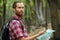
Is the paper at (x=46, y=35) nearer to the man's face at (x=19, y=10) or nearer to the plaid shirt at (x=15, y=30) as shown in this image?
the plaid shirt at (x=15, y=30)

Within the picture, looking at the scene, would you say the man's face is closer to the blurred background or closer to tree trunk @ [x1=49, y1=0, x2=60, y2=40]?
tree trunk @ [x1=49, y1=0, x2=60, y2=40]

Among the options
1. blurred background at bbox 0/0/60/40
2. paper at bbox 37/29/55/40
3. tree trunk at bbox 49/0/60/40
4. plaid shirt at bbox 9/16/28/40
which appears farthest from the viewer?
blurred background at bbox 0/0/60/40

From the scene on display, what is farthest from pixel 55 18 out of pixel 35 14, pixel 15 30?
pixel 15 30

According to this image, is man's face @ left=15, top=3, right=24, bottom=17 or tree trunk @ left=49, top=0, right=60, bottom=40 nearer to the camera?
man's face @ left=15, top=3, right=24, bottom=17

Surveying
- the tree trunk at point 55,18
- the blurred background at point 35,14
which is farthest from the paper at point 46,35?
the blurred background at point 35,14

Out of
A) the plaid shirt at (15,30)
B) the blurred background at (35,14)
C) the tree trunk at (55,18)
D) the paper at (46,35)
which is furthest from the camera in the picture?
the blurred background at (35,14)

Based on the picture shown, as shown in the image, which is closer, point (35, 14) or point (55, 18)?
point (55, 18)

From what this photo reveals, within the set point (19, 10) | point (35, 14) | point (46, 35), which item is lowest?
point (35, 14)

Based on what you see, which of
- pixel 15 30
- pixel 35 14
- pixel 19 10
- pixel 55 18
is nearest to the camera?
pixel 15 30

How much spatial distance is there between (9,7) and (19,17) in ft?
26.3

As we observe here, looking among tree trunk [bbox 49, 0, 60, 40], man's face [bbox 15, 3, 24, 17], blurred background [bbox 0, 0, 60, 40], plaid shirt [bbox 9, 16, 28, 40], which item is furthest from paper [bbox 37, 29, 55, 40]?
blurred background [bbox 0, 0, 60, 40]

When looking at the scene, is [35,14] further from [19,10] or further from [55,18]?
[19,10]

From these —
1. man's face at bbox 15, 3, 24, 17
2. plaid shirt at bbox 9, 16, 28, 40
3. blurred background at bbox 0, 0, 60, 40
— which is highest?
man's face at bbox 15, 3, 24, 17

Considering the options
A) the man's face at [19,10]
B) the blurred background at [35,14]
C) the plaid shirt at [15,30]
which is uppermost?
the man's face at [19,10]
